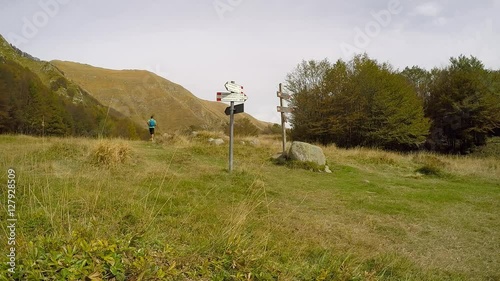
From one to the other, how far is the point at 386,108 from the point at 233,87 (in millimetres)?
20200

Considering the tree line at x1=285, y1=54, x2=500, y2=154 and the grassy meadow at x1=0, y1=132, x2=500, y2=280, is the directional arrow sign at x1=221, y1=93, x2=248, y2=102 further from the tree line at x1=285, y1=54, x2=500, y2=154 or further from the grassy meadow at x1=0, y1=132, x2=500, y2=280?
the tree line at x1=285, y1=54, x2=500, y2=154

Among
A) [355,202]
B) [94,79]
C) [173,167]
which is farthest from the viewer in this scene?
[94,79]

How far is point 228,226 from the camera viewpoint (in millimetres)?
3049

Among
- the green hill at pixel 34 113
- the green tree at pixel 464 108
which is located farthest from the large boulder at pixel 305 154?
the green tree at pixel 464 108

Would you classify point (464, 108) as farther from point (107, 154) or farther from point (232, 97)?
point (107, 154)

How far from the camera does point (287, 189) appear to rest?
7961 millimetres

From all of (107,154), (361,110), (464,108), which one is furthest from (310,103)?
(107,154)

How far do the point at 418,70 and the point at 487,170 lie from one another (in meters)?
29.8

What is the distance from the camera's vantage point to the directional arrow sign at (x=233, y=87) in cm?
878

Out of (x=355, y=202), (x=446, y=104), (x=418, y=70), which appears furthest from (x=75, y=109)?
(x=418, y=70)

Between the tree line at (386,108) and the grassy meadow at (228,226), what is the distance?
16248 mm

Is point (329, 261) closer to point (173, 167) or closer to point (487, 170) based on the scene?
point (173, 167)

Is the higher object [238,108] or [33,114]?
[33,114]

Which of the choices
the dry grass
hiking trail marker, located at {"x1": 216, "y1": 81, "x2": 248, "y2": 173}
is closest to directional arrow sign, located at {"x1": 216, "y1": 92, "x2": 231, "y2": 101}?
hiking trail marker, located at {"x1": 216, "y1": 81, "x2": 248, "y2": 173}
